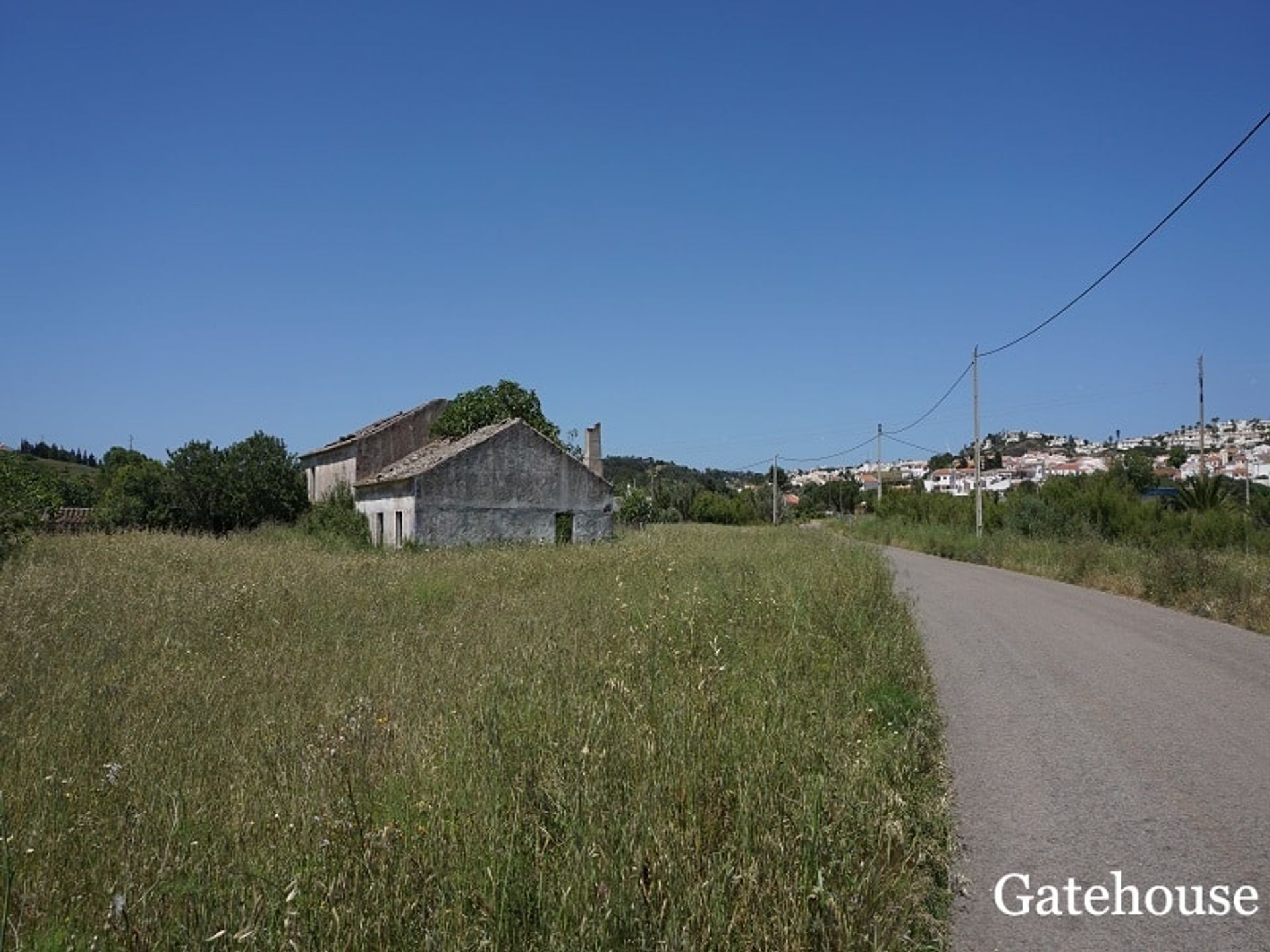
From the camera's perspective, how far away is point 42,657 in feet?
29.6

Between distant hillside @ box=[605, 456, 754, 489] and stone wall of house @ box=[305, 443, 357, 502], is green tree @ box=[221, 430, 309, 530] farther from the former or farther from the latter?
distant hillside @ box=[605, 456, 754, 489]

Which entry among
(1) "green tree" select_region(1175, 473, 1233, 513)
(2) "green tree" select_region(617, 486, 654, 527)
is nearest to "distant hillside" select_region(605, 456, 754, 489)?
(2) "green tree" select_region(617, 486, 654, 527)

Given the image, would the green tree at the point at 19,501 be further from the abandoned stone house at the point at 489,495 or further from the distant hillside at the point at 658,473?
the distant hillside at the point at 658,473

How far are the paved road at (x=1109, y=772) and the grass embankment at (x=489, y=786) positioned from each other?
41 cm

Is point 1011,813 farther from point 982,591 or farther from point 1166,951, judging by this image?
point 982,591

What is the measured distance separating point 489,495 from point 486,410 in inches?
540

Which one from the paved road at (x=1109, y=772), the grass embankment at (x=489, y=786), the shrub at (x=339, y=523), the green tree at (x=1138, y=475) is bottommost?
the paved road at (x=1109, y=772)

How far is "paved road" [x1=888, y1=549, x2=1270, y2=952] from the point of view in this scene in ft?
14.1

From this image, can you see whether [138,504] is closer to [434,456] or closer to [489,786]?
[434,456]

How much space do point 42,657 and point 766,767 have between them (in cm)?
771

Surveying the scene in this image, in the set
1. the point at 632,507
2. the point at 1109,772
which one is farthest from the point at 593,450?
the point at 1109,772

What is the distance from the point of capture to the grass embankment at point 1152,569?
15.1 meters

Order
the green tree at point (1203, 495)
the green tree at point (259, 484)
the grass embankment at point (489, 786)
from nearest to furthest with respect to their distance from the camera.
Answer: the grass embankment at point (489, 786), the green tree at point (1203, 495), the green tree at point (259, 484)

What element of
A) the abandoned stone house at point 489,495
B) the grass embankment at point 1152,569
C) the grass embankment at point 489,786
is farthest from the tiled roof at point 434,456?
the grass embankment at point 489,786
